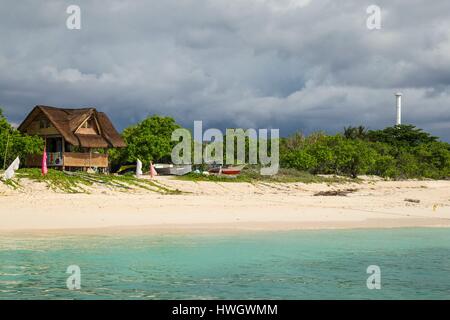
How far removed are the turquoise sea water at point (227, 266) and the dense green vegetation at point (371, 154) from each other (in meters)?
36.7

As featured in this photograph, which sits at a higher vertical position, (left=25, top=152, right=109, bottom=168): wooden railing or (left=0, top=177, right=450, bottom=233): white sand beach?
(left=25, top=152, right=109, bottom=168): wooden railing

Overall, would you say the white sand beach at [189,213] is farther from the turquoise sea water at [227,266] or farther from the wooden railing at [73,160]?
the wooden railing at [73,160]

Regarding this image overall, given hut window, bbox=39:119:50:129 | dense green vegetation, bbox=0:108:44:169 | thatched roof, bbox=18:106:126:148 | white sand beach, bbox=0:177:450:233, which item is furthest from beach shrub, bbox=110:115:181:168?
white sand beach, bbox=0:177:450:233

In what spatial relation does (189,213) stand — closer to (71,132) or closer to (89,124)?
(71,132)

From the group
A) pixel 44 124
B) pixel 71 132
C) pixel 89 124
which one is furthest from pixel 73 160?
pixel 44 124

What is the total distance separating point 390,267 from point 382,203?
52.0 ft

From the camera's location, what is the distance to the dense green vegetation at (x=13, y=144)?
122ft

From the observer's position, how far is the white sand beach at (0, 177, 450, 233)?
19.6 meters

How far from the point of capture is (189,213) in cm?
2225

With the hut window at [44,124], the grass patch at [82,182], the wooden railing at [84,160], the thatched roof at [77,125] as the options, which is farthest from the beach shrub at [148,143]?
the grass patch at [82,182]

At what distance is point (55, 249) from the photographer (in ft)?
49.1

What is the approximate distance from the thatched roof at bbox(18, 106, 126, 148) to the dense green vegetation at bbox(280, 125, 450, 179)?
738 inches

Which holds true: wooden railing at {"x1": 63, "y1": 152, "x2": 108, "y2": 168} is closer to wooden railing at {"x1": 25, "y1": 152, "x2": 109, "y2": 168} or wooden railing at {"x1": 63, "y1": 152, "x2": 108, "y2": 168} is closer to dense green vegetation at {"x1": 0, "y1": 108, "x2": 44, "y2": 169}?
wooden railing at {"x1": 25, "y1": 152, "x2": 109, "y2": 168}

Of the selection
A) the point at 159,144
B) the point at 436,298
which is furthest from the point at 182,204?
the point at 159,144
